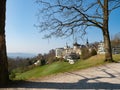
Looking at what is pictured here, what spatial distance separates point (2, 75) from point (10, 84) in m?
0.54

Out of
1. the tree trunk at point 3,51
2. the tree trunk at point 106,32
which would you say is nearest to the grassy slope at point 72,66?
the tree trunk at point 106,32

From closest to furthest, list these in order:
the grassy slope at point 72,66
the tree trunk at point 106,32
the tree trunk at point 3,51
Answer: the tree trunk at point 3,51 → the grassy slope at point 72,66 → the tree trunk at point 106,32

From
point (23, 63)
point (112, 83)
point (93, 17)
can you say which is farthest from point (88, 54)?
point (23, 63)

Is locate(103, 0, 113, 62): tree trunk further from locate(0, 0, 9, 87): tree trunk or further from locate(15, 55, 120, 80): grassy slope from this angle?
locate(0, 0, 9, 87): tree trunk

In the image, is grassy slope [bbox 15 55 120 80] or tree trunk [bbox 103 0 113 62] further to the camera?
tree trunk [bbox 103 0 113 62]

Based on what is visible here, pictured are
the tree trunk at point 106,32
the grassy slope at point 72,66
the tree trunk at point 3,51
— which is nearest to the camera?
the tree trunk at point 3,51

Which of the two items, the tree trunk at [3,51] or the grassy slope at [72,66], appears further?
the grassy slope at [72,66]

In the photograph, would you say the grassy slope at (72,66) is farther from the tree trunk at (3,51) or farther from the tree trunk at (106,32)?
the tree trunk at (3,51)

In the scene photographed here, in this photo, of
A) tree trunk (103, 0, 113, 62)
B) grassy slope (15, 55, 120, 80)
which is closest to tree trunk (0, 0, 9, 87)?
grassy slope (15, 55, 120, 80)

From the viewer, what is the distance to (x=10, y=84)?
10.3 m

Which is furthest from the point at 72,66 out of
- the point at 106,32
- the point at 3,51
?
the point at 3,51

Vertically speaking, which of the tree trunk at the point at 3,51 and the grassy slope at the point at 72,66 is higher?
the tree trunk at the point at 3,51

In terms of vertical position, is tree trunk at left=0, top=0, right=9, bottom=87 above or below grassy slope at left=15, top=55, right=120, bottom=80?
above

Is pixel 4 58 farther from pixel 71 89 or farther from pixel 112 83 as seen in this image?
pixel 112 83
